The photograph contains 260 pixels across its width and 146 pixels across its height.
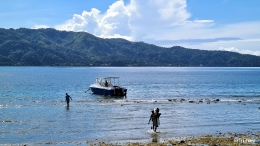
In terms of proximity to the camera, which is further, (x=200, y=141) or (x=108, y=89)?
(x=108, y=89)

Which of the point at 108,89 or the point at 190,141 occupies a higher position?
the point at 108,89

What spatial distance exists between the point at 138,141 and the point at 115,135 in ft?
9.92

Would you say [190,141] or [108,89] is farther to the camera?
[108,89]

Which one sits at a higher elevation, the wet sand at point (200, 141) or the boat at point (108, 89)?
the boat at point (108, 89)

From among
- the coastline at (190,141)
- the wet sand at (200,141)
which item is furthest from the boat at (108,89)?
the wet sand at (200,141)

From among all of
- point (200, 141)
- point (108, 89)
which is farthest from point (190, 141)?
point (108, 89)

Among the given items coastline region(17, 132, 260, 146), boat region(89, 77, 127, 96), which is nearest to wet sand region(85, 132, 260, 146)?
coastline region(17, 132, 260, 146)

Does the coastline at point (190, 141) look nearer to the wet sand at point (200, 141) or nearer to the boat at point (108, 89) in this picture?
the wet sand at point (200, 141)

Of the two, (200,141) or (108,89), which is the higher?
(108,89)

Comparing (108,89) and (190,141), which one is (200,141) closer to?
(190,141)

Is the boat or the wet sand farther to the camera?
the boat

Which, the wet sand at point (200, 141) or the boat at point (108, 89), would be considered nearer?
the wet sand at point (200, 141)

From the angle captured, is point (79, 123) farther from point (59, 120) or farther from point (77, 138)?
point (77, 138)

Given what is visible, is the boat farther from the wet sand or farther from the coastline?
the wet sand
